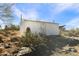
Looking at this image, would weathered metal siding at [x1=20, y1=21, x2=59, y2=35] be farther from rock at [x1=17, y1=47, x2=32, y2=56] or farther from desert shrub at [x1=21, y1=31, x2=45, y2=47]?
rock at [x1=17, y1=47, x2=32, y2=56]

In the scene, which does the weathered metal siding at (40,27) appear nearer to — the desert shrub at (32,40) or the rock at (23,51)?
the desert shrub at (32,40)

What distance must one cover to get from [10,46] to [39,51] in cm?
24

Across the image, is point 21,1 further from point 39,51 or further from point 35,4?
point 39,51

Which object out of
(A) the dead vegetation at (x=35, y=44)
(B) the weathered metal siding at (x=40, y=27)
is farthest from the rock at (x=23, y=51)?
(B) the weathered metal siding at (x=40, y=27)

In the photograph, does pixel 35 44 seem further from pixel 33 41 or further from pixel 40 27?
pixel 40 27

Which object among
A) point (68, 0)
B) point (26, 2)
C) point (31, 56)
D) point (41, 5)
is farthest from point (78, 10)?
point (31, 56)

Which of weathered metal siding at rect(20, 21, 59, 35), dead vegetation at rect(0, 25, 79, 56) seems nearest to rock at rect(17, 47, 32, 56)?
Answer: dead vegetation at rect(0, 25, 79, 56)

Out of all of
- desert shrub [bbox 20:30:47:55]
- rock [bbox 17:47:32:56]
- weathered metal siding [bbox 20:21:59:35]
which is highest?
weathered metal siding [bbox 20:21:59:35]

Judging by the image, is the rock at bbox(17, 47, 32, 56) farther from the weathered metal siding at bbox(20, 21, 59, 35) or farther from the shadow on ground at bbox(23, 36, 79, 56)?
the weathered metal siding at bbox(20, 21, 59, 35)

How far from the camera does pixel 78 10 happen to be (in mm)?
1607

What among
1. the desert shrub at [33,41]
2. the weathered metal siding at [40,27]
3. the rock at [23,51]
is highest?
the weathered metal siding at [40,27]

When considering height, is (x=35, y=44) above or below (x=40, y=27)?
below

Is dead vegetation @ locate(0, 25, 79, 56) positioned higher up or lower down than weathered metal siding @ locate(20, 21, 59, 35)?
lower down

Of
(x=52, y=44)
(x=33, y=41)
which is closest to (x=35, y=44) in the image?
(x=33, y=41)
